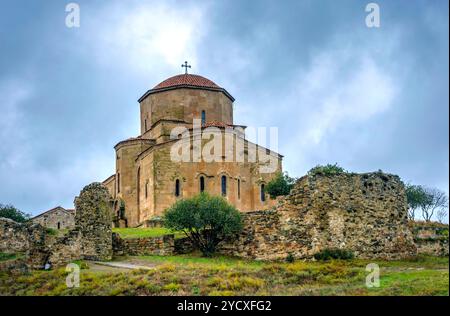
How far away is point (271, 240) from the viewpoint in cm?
2828

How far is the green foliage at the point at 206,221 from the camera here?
1136 inches

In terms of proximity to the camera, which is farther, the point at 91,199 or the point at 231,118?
the point at 231,118

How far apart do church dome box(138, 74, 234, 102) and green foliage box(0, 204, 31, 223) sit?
11052 mm

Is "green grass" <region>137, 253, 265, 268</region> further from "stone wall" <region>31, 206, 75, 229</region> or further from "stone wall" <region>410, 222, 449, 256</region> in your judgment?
"stone wall" <region>31, 206, 75, 229</region>

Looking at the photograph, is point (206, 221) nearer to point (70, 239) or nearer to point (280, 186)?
point (70, 239)

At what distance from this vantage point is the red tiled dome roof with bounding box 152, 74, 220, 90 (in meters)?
49.4

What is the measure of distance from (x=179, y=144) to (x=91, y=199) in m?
17.5

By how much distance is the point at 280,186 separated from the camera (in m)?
43.5

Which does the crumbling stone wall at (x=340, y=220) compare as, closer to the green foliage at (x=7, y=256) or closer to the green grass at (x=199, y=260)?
the green grass at (x=199, y=260)

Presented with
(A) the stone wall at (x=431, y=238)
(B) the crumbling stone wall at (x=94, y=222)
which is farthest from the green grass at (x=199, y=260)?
(A) the stone wall at (x=431, y=238)

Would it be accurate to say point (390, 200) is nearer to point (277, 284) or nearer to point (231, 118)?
point (277, 284)
